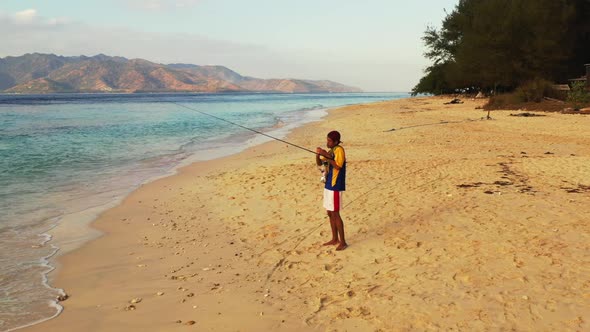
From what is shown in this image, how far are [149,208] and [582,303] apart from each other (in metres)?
8.14

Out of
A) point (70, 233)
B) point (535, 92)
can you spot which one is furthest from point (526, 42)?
point (70, 233)

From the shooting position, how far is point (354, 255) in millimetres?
6414

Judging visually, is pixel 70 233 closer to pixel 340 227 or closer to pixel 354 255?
pixel 340 227

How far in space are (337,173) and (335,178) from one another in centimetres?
8

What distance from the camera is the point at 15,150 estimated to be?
21.8 meters

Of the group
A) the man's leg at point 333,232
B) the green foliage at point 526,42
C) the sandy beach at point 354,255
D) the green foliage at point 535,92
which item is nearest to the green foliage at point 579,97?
the green foliage at point 535,92

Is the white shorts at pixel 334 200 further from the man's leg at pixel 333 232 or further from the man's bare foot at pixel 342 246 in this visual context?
the man's bare foot at pixel 342 246

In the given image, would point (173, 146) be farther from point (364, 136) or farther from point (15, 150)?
point (364, 136)

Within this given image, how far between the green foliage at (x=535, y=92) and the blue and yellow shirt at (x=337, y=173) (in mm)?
30222

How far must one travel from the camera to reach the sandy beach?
15.5 ft

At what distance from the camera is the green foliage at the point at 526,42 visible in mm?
37438

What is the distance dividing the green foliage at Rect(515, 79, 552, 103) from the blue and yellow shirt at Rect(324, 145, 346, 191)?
99.2 ft

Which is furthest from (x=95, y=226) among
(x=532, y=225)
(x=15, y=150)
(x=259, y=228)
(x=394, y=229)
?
(x=15, y=150)

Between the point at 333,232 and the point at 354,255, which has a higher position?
the point at 333,232
